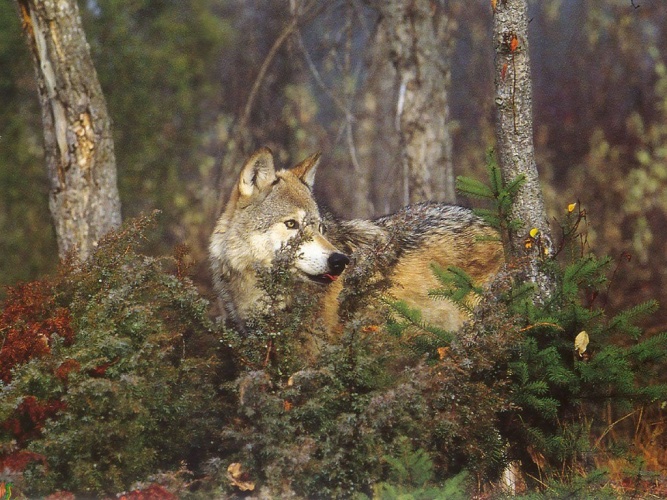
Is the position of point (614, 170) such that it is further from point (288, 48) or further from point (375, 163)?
point (288, 48)

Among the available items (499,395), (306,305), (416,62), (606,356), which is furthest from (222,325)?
(416,62)

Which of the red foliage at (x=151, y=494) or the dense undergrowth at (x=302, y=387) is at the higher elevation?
the dense undergrowth at (x=302, y=387)

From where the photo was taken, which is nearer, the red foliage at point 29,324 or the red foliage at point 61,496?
the red foliage at point 61,496

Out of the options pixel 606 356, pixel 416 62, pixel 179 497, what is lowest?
pixel 179 497

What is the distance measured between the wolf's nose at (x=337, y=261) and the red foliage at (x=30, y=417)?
1.80 metres

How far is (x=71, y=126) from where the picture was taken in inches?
278

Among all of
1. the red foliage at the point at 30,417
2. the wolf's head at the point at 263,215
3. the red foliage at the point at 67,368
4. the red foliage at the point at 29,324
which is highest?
the wolf's head at the point at 263,215

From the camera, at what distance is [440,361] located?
4.72 metres

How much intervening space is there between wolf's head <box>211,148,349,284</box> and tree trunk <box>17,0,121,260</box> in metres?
1.63

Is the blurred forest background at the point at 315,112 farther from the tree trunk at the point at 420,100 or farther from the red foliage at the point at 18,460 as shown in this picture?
the red foliage at the point at 18,460

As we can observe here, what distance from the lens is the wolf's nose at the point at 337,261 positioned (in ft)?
17.3

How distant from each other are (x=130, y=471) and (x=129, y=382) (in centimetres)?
50

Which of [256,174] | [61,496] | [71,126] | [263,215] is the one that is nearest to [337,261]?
[263,215]

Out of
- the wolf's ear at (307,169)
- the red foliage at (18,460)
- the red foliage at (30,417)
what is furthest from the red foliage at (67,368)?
the wolf's ear at (307,169)
